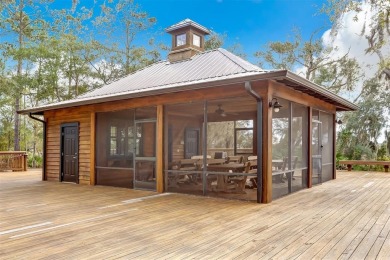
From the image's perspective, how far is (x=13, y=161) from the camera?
13547 millimetres

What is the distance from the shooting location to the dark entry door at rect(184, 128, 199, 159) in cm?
1216

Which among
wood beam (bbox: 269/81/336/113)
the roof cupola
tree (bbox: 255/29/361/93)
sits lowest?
wood beam (bbox: 269/81/336/113)

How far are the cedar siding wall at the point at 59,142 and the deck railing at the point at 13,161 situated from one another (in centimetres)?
427

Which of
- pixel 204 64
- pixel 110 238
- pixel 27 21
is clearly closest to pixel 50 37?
pixel 27 21

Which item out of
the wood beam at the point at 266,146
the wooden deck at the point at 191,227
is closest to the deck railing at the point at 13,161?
the wooden deck at the point at 191,227

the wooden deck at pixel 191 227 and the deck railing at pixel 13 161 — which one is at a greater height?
the deck railing at pixel 13 161

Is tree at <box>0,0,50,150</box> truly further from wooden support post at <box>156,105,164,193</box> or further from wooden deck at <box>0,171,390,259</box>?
wooden deck at <box>0,171,390,259</box>

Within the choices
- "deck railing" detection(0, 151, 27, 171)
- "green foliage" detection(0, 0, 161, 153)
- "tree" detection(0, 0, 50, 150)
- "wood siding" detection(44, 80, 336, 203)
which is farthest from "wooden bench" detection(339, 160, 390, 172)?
"tree" detection(0, 0, 50, 150)

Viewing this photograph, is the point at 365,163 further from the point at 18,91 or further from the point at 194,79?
the point at 18,91

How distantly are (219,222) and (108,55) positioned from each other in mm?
16514

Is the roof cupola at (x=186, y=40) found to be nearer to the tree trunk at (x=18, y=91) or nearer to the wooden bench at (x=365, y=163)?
the wooden bench at (x=365, y=163)

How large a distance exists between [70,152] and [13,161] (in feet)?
18.5

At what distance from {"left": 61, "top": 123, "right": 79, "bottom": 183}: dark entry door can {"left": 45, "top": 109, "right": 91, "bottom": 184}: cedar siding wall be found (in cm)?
15

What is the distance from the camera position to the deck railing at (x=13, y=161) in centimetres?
1342
